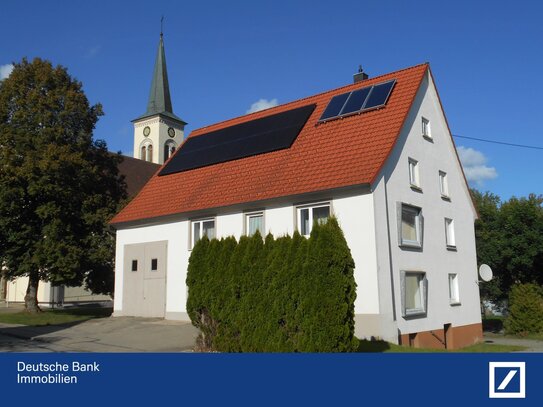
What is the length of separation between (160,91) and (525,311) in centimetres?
6081

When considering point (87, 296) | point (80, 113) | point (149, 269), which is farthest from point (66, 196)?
point (87, 296)

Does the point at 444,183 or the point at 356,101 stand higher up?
the point at 356,101

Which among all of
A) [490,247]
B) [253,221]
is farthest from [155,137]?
[253,221]

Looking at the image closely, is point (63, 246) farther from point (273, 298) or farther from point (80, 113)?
point (273, 298)

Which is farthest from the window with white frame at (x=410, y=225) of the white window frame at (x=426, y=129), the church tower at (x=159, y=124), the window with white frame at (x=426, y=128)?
the church tower at (x=159, y=124)

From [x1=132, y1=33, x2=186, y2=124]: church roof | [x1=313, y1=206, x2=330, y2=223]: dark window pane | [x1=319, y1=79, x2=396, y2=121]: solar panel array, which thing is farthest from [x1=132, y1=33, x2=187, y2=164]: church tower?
[x1=313, y1=206, x2=330, y2=223]: dark window pane

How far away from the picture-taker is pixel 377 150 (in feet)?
53.3

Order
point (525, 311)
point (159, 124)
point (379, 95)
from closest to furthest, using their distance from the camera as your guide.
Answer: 1. point (379, 95)
2. point (525, 311)
3. point (159, 124)

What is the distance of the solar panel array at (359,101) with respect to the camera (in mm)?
18312

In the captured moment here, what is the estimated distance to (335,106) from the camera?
19.7m

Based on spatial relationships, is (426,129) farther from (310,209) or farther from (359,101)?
(310,209)

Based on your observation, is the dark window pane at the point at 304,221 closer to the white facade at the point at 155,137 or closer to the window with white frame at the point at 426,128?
→ the window with white frame at the point at 426,128

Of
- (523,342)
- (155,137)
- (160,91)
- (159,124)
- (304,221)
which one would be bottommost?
(523,342)

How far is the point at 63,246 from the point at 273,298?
634 inches
